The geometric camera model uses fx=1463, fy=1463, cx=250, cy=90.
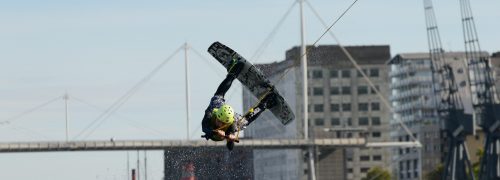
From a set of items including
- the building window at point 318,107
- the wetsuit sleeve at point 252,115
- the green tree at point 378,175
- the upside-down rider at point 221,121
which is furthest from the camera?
the building window at point 318,107

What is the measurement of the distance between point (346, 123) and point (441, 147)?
519 inches

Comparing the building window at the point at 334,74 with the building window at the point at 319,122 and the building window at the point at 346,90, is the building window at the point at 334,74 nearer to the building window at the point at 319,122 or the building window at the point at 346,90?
the building window at the point at 346,90

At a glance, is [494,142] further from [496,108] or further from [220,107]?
[220,107]

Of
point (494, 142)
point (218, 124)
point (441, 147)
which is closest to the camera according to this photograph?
point (218, 124)

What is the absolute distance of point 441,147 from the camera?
197 metres

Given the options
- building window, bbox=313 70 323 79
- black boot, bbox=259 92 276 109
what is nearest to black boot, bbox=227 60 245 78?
black boot, bbox=259 92 276 109

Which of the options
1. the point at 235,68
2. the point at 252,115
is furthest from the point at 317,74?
the point at 252,115

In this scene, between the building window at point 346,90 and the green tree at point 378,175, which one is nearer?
the green tree at point 378,175

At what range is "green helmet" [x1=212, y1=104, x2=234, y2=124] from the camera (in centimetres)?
2969

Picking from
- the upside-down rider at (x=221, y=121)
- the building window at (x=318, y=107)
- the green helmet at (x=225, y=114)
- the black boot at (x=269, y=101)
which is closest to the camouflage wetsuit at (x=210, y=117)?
the upside-down rider at (x=221, y=121)

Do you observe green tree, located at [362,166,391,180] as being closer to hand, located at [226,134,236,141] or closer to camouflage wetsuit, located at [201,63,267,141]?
camouflage wetsuit, located at [201,63,267,141]

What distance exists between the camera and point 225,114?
29.7m

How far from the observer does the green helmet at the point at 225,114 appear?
29688mm

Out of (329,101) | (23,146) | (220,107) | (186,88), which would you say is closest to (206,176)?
(220,107)
